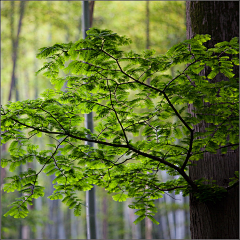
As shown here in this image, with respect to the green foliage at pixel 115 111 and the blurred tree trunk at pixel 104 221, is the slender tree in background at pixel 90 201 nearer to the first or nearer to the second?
the green foliage at pixel 115 111

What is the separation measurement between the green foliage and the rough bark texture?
161 mm

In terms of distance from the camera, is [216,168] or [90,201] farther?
[90,201]

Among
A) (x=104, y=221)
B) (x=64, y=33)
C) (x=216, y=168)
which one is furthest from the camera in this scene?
(x=104, y=221)

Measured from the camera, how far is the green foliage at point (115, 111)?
95cm

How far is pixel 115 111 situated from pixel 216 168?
2.63 feet

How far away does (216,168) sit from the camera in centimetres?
144

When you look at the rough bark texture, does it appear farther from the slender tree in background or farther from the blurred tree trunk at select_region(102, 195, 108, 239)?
the blurred tree trunk at select_region(102, 195, 108, 239)

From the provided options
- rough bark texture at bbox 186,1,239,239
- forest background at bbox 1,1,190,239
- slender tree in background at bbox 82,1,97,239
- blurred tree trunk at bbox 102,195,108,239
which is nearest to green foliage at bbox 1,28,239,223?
rough bark texture at bbox 186,1,239,239

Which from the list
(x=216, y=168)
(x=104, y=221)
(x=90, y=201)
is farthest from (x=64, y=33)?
(x=104, y=221)

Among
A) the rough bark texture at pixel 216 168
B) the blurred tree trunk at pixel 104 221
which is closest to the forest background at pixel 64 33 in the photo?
the blurred tree trunk at pixel 104 221

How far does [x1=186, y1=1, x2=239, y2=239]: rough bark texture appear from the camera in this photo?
138 cm

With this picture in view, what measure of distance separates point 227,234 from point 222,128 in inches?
26.2

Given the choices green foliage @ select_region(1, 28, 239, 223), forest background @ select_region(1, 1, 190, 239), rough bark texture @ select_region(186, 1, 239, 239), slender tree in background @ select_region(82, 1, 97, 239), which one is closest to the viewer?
green foliage @ select_region(1, 28, 239, 223)

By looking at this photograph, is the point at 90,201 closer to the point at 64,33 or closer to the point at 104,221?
the point at 64,33
